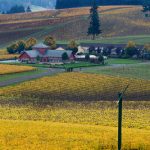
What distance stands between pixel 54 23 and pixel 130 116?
377ft

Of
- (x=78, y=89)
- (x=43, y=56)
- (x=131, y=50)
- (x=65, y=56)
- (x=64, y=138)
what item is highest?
(x=64, y=138)

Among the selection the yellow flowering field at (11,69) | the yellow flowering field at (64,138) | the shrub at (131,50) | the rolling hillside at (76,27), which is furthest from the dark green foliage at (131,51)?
the yellow flowering field at (64,138)

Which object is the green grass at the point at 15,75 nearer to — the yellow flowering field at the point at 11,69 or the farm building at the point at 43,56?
the yellow flowering field at the point at 11,69

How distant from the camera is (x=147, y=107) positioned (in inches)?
1810

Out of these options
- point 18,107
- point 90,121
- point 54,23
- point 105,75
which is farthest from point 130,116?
point 54,23

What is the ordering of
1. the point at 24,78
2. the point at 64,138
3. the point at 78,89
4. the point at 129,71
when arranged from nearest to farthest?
the point at 64,138 → the point at 78,89 → the point at 24,78 → the point at 129,71

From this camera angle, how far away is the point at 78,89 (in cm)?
5681

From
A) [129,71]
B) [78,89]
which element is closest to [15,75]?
[78,89]

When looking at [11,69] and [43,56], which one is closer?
[11,69]

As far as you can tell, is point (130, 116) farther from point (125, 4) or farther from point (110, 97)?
point (125, 4)

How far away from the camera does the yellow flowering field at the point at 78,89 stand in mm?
53188

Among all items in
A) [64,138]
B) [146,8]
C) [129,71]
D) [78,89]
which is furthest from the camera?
[146,8]

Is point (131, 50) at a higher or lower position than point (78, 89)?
higher

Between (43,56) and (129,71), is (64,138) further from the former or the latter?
(43,56)
